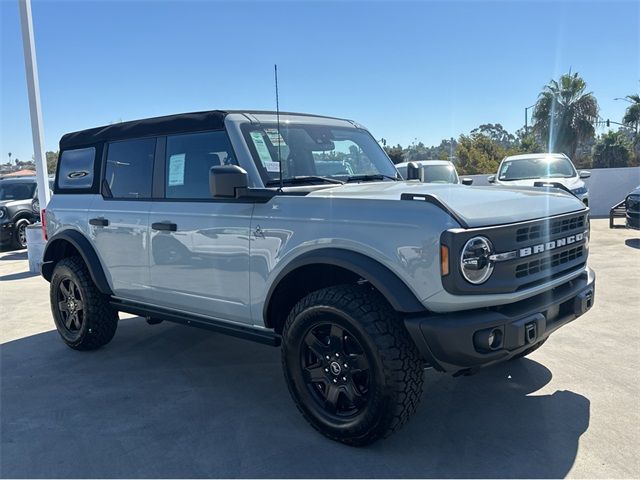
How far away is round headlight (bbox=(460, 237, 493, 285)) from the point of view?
2.83m

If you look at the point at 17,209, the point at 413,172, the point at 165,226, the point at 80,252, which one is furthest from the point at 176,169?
the point at 17,209

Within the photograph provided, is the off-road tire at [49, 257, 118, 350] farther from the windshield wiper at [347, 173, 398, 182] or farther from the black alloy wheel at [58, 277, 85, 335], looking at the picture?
the windshield wiper at [347, 173, 398, 182]

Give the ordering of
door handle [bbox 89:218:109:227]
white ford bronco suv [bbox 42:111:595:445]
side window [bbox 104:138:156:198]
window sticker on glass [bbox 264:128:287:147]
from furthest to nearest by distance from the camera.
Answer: door handle [bbox 89:218:109:227], side window [bbox 104:138:156:198], window sticker on glass [bbox 264:128:287:147], white ford bronco suv [bbox 42:111:595:445]

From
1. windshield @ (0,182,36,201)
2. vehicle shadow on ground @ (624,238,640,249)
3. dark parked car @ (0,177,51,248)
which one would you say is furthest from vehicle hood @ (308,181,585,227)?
windshield @ (0,182,36,201)

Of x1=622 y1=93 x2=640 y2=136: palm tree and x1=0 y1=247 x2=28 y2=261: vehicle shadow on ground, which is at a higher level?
x1=622 y1=93 x2=640 y2=136: palm tree

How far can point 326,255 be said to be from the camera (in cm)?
324

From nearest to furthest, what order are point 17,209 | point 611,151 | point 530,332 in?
point 530,332, point 17,209, point 611,151

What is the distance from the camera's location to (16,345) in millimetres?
5578

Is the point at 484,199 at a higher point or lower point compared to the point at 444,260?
higher

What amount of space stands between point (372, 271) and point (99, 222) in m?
2.86

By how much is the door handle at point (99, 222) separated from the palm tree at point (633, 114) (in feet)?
137

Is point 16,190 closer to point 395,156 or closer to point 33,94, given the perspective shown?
point 33,94

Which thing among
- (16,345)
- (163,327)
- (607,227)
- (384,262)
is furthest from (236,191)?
(607,227)

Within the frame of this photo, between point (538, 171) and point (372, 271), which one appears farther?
point (538, 171)
